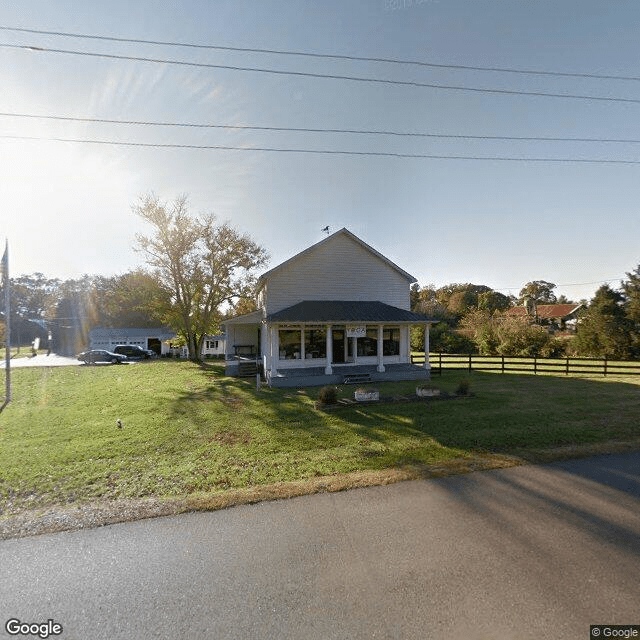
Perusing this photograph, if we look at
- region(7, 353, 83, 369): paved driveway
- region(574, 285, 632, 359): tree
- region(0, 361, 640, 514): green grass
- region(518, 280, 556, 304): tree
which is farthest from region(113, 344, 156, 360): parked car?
region(518, 280, 556, 304): tree

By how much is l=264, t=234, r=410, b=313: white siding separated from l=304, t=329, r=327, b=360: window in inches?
82.4

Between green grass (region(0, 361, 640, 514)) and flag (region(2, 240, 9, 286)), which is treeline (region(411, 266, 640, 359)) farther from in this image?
flag (region(2, 240, 9, 286))

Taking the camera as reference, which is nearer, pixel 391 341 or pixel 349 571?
pixel 349 571

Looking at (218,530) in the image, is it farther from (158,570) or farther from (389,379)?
(389,379)

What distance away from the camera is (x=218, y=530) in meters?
4.43

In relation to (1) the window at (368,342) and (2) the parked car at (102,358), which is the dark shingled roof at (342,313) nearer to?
(1) the window at (368,342)

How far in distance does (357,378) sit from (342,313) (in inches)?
138

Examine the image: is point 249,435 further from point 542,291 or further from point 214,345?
point 542,291

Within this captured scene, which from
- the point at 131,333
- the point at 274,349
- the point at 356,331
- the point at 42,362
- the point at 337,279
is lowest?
the point at 42,362

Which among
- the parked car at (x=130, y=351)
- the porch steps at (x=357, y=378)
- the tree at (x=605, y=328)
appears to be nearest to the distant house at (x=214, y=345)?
the parked car at (x=130, y=351)

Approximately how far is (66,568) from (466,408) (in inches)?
430

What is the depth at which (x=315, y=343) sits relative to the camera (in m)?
18.8

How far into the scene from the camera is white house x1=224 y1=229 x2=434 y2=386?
683 inches

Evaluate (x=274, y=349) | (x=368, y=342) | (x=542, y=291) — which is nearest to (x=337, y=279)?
(x=368, y=342)
